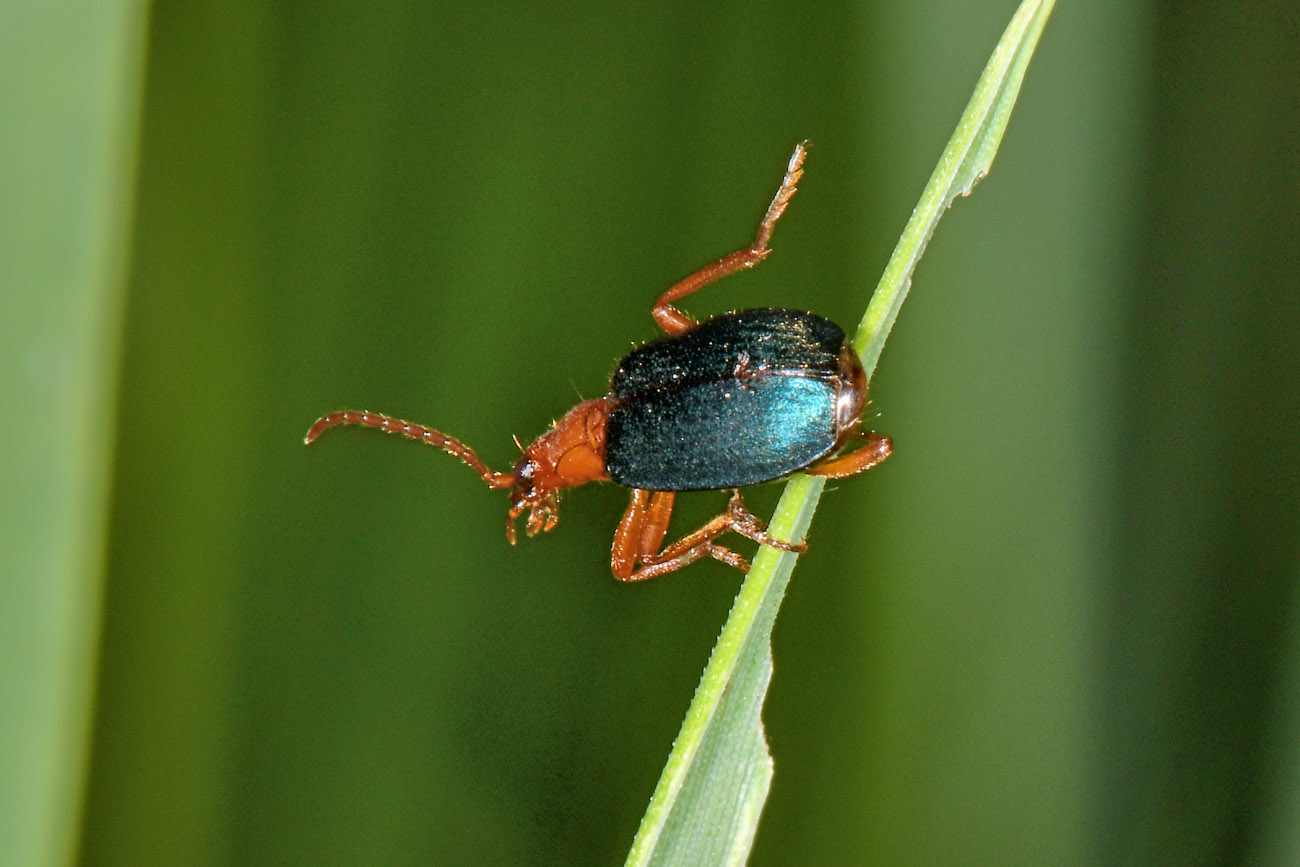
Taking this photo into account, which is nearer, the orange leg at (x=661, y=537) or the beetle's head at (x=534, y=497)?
the orange leg at (x=661, y=537)

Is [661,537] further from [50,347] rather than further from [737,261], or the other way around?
[50,347]

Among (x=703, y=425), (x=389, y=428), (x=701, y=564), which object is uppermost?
(x=703, y=425)

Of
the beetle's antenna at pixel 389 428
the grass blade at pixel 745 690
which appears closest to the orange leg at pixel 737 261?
the beetle's antenna at pixel 389 428

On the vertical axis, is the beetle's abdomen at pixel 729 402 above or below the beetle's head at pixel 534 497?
above

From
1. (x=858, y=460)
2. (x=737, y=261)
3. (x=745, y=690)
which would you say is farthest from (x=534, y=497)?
(x=745, y=690)

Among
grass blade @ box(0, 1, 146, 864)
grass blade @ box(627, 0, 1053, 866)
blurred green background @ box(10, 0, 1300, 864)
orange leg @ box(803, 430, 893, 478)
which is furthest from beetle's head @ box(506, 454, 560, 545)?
grass blade @ box(627, 0, 1053, 866)

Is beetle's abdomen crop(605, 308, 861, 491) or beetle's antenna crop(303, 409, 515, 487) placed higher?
beetle's abdomen crop(605, 308, 861, 491)

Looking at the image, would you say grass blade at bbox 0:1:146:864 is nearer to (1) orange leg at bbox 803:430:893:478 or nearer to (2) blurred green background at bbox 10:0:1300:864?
(2) blurred green background at bbox 10:0:1300:864

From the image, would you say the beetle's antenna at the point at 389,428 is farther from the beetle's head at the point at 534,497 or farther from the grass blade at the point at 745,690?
the grass blade at the point at 745,690
